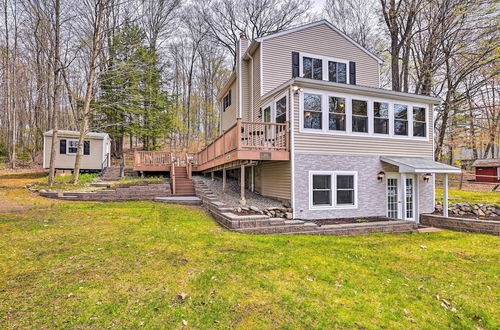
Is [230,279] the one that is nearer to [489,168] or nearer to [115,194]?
[115,194]

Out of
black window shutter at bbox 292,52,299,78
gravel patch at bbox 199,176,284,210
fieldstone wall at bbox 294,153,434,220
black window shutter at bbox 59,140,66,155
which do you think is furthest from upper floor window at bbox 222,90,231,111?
black window shutter at bbox 59,140,66,155

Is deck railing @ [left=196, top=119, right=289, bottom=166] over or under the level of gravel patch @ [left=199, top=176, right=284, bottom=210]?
over

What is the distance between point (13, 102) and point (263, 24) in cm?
2132

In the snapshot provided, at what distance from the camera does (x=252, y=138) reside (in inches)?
325

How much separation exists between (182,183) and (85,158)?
931cm

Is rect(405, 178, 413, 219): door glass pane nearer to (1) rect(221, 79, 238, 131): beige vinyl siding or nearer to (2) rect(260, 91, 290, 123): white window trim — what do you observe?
(2) rect(260, 91, 290, 123): white window trim

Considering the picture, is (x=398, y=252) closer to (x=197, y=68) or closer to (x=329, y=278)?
(x=329, y=278)

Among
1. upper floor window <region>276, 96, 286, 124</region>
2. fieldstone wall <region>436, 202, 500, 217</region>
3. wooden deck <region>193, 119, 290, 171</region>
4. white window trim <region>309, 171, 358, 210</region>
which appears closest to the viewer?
wooden deck <region>193, 119, 290, 171</region>

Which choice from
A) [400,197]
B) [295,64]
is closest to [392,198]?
[400,197]

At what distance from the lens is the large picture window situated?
880 cm

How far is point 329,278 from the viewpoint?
14.1 ft

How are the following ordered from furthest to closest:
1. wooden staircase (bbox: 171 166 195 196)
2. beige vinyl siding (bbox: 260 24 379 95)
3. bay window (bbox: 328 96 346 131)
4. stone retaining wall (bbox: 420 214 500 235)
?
1. wooden staircase (bbox: 171 166 195 196)
2. beige vinyl siding (bbox: 260 24 379 95)
3. bay window (bbox: 328 96 346 131)
4. stone retaining wall (bbox: 420 214 500 235)

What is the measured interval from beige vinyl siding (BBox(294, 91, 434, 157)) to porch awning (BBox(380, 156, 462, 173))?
320 millimetres

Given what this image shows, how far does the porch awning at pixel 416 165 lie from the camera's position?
8.85 metres
